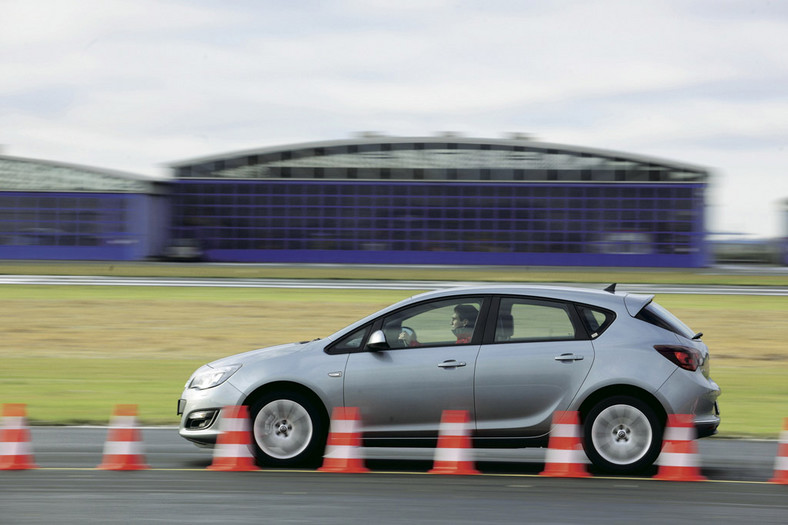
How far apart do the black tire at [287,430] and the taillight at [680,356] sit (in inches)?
106

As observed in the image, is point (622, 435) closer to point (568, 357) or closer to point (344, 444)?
point (568, 357)

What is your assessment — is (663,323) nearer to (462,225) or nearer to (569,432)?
(569,432)

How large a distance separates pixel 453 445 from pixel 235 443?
5.60 feet

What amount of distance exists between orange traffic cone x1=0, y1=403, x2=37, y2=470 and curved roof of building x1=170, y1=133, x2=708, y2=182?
150 ft

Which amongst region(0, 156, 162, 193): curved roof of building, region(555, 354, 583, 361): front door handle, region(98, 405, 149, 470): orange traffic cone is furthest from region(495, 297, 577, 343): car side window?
region(0, 156, 162, 193): curved roof of building

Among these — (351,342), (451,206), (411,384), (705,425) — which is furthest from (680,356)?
(451,206)

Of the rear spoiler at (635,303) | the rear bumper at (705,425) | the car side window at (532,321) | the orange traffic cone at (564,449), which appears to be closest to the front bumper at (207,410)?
the car side window at (532,321)

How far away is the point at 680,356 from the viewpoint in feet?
26.4

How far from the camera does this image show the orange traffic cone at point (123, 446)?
27.1 ft

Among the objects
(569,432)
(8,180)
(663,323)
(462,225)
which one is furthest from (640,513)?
(8,180)

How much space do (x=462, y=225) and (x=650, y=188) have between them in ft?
31.5

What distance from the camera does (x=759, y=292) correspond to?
108ft

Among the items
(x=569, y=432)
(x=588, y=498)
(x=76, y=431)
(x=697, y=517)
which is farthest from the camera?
(x=76, y=431)

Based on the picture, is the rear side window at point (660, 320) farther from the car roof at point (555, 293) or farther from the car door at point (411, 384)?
the car door at point (411, 384)
